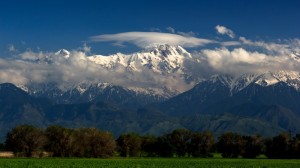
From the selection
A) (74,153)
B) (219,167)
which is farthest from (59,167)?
(74,153)

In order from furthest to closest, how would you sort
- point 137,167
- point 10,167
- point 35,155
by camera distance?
point 35,155, point 137,167, point 10,167

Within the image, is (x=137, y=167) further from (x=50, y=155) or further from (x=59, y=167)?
(x=50, y=155)

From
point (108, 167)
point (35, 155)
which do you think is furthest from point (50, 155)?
point (108, 167)

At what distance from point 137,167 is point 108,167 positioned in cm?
732

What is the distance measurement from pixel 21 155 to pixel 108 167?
109761 millimetres

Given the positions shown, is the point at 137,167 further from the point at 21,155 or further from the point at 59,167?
the point at 21,155

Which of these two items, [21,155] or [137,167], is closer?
[137,167]

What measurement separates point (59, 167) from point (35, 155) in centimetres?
11094

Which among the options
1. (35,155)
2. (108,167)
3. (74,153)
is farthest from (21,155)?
(108,167)

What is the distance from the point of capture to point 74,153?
655 feet

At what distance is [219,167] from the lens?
9781 centimetres

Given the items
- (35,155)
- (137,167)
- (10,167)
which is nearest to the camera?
(10,167)

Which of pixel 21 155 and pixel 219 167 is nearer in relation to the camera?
pixel 219 167

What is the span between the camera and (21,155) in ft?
654
